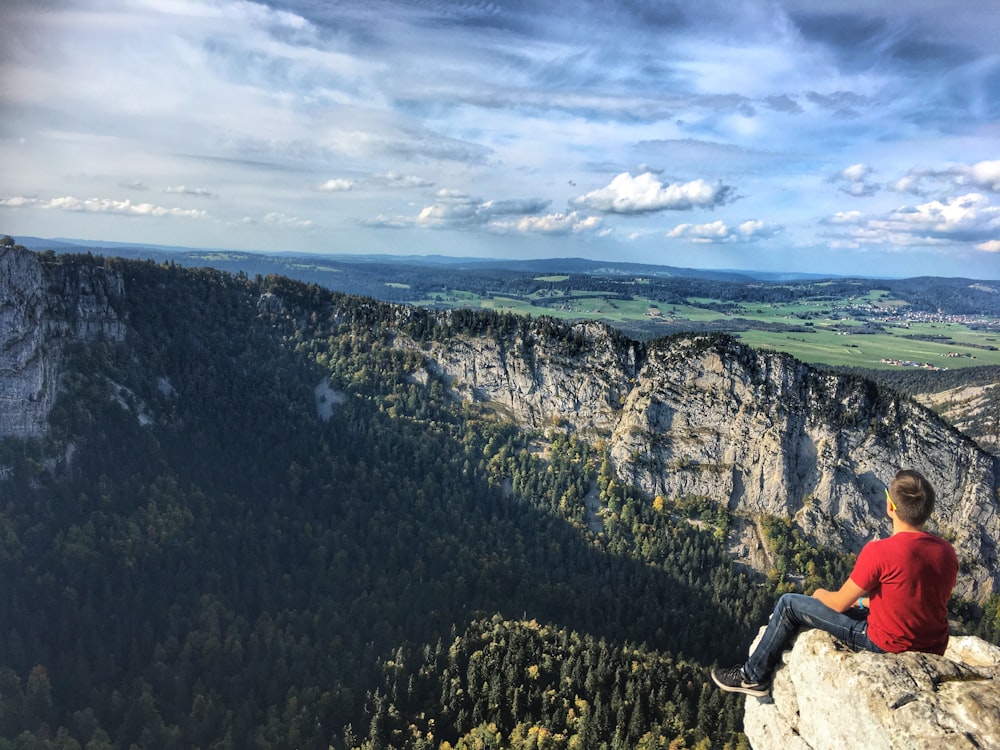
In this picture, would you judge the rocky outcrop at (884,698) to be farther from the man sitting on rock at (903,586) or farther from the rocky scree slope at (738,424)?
the rocky scree slope at (738,424)

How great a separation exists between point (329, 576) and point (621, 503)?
5719 centimetres

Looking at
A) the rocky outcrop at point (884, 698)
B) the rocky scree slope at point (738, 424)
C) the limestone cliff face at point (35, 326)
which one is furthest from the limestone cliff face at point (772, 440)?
the rocky outcrop at point (884, 698)

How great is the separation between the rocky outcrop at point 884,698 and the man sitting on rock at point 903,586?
1.09ft

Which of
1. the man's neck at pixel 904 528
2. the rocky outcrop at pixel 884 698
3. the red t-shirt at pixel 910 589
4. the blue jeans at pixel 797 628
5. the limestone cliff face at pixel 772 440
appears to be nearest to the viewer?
the rocky outcrop at pixel 884 698

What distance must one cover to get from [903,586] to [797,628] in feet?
8.51

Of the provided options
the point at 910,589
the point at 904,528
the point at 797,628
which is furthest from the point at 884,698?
the point at 904,528

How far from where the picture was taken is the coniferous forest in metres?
65.7

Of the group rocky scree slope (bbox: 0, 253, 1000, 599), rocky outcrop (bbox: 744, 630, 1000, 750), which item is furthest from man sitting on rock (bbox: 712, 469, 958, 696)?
rocky scree slope (bbox: 0, 253, 1000, 599)

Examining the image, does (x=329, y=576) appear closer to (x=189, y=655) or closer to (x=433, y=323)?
(x=189, y=655)

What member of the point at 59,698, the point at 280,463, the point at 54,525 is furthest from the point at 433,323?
the point at 59,698

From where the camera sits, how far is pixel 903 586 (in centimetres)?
1146

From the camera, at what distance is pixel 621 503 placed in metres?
119

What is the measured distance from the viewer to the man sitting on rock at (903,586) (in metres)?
11.5

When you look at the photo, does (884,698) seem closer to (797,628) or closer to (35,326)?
(797,628)
